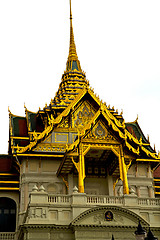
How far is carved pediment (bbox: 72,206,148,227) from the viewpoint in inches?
840

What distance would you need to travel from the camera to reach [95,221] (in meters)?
21.5

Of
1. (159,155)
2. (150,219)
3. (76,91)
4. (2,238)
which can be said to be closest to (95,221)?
(150,219)

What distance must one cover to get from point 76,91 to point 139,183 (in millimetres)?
10933

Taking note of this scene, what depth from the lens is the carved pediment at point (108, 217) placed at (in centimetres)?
2134

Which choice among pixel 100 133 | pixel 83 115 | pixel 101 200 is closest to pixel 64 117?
pixel 83 115

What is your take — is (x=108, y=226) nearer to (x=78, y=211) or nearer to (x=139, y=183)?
(x=78, y=211)

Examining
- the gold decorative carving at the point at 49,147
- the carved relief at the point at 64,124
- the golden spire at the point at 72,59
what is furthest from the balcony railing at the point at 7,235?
the golden spire at the point at 72,59

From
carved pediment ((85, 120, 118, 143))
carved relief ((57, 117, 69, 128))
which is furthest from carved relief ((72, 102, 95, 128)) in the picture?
carved pediment ((85, 120, 118, 143))

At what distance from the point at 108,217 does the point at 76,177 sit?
622cm

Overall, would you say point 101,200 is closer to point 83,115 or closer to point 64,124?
point 64,124

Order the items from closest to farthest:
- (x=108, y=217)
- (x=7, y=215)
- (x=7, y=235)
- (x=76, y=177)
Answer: (x=108, y=217) → (x=7, y=235) → (x=76, y=177) → (x=7, y=215)

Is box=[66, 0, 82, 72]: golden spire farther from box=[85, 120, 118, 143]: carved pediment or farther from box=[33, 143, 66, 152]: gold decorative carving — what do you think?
box=[85, 120, 118, 143]: carved pediment

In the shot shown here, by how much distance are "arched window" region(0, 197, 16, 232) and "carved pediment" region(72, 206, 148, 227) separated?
862 cm

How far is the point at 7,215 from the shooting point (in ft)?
93.8
